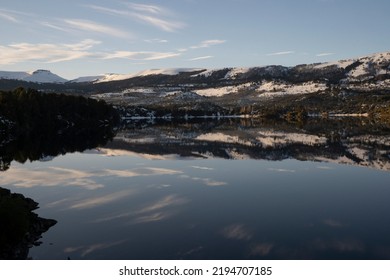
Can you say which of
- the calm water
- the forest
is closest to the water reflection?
the calm water

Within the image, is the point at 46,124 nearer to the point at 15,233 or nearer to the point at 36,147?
the point at 36,147

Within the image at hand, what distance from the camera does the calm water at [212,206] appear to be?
26.0 meters

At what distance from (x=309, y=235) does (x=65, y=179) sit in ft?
104

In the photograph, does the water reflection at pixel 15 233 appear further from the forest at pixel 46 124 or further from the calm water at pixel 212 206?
the forest at pixel 46 124

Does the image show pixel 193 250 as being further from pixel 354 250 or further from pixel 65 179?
pixel 65 179

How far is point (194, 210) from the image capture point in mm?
35375

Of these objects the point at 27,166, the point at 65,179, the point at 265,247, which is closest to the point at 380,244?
the point at 265,247

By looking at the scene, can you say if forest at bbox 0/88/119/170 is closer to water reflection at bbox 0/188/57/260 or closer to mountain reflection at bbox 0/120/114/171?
mountain reflection at bbox 0/120/114/171

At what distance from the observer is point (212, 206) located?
36.6 m

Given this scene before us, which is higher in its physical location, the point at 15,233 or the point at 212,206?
the point at 15,233

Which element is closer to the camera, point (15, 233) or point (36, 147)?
point (15, 233)

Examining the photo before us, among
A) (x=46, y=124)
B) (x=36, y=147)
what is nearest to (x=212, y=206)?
(x=36, y=147)

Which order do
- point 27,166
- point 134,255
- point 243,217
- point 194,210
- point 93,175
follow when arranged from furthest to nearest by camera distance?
point 27,166, point 93,175, point 194,210, point 243,217, point 134,255

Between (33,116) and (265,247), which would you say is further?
(33,116)
